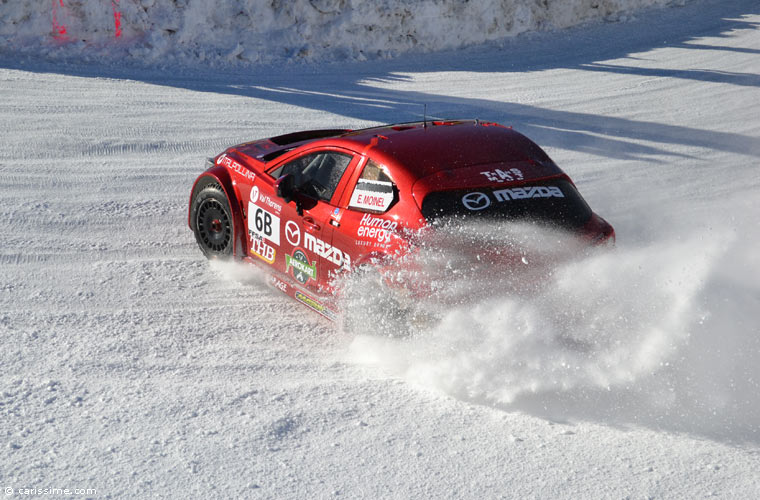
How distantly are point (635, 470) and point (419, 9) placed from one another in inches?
512

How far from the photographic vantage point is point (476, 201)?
197 inches

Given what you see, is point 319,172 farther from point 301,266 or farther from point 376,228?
point 376,228

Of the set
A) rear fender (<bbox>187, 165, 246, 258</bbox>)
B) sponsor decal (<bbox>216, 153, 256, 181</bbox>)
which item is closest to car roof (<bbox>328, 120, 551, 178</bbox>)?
sponsor decal (<bbox>216, 153, 256, 181</bbox>)

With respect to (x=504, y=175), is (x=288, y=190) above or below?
below

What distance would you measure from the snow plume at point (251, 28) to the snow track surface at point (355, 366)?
480cm

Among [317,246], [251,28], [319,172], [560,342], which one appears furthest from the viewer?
[251,28]

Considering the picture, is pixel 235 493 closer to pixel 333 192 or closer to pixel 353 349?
pixel 353 349

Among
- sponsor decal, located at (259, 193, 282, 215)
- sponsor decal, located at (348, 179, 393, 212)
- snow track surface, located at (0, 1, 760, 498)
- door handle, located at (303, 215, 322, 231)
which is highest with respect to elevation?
sponsor decal, located at (348, 179, 393, 212)

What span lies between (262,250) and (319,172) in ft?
2.78

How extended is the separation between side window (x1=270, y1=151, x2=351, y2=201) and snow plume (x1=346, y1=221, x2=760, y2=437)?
88 cm

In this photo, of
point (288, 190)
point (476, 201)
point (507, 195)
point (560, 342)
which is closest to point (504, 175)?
point (507, 195)

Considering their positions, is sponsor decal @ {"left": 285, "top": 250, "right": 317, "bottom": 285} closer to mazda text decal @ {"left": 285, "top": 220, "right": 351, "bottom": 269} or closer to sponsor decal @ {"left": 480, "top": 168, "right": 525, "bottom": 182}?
mazda text decal @ {"left": 285, "top": 220, "right": 351, "bottom": 269}

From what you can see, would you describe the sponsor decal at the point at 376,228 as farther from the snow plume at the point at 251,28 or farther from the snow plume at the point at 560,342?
the snow plume at the point at 251,28

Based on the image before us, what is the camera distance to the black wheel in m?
A: 6.44
